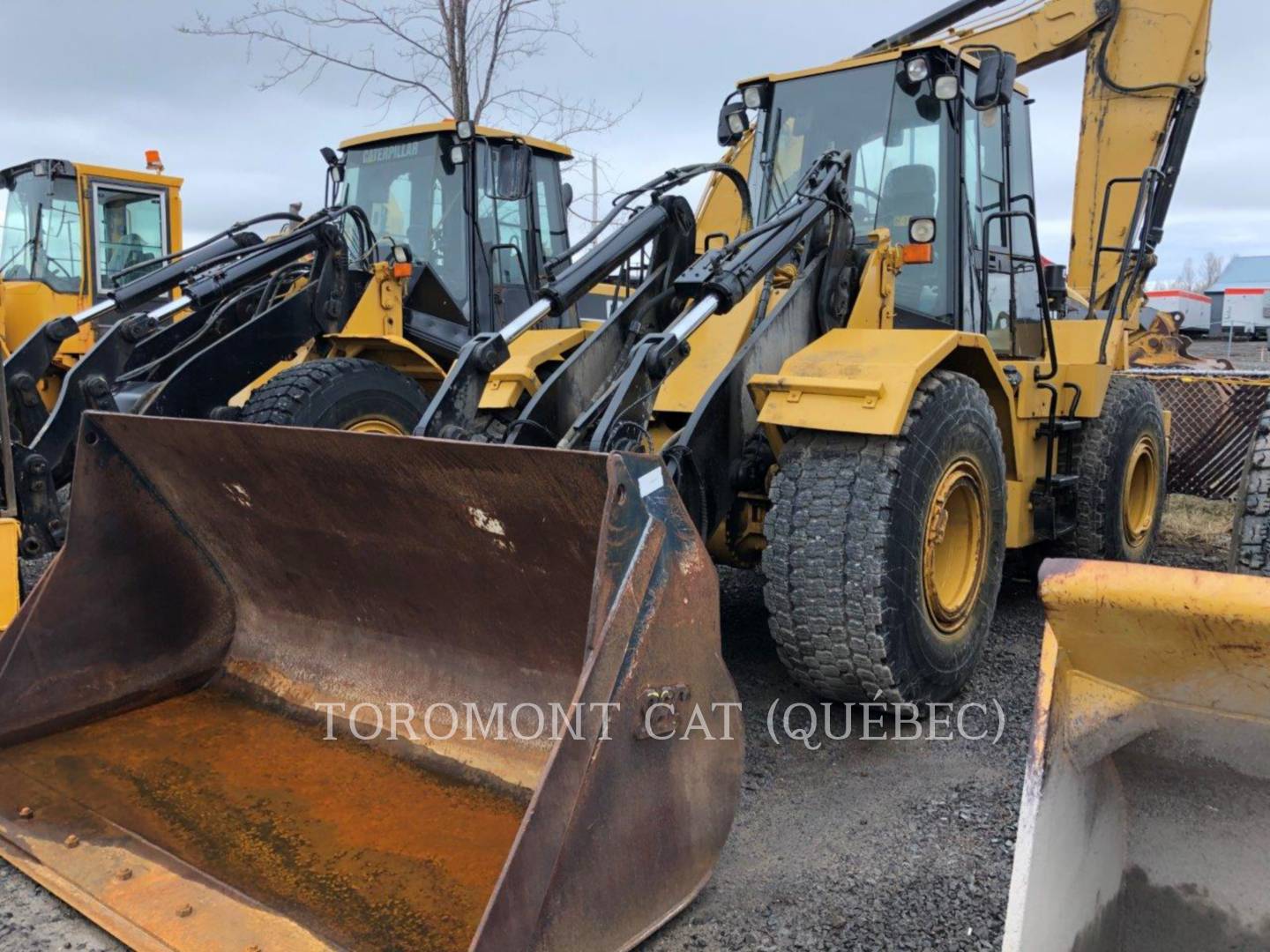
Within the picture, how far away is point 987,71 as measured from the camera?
13.8ft

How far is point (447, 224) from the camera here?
6.80 metres

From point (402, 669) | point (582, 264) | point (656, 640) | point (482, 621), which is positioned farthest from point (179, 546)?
point (656, 640)

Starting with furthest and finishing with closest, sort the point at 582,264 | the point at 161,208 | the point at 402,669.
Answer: the point at 161,208, the point at 582,264, the point at 402,669

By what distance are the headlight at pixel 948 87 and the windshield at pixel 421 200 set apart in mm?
3277

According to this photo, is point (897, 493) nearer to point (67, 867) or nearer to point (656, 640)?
point (656, 640)

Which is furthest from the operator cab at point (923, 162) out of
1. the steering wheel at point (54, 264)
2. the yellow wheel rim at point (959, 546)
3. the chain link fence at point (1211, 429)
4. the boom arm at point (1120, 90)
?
the steering wheel at point (54, 264)

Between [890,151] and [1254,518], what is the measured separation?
2.16 m

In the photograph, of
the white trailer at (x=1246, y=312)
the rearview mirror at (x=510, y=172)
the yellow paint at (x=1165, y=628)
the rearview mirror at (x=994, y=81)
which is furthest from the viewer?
the white trailer at (x=1246, y=312)

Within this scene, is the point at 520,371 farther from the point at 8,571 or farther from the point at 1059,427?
the point at 1059,427

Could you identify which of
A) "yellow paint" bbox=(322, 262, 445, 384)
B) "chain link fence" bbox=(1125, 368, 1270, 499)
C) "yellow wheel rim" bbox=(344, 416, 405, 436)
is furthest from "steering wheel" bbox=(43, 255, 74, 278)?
"chain link fence" bbox=(1125, 368, 1270, 499)

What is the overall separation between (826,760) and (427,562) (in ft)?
4.86

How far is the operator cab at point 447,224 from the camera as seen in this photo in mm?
6707

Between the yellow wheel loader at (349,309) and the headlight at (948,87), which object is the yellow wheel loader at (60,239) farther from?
the headlight at (948,87)

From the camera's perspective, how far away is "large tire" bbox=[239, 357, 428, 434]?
5.30 meters
